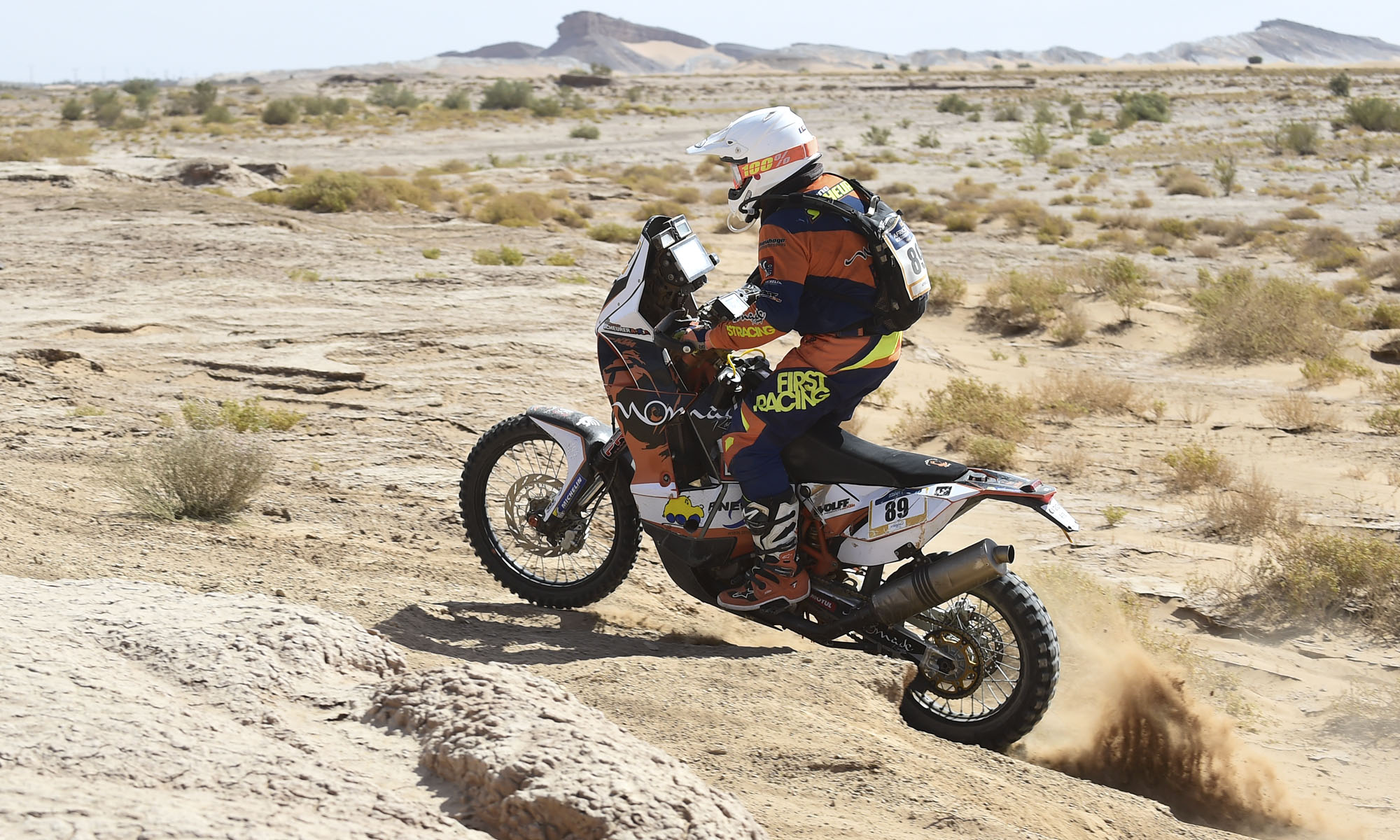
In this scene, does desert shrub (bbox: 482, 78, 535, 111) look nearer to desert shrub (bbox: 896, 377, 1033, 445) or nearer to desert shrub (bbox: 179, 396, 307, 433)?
desert shrub (bbox: 896, 377, 1033, 445)

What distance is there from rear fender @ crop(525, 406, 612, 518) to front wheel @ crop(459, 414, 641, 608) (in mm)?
63

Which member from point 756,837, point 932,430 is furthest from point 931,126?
point 756,837

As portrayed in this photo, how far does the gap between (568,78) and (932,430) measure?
286 feet

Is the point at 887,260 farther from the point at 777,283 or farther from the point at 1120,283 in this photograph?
the point at 1120,283

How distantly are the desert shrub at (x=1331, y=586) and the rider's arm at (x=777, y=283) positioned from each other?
3630 millimetres

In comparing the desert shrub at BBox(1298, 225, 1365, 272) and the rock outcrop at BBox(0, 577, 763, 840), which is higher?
the desert shrub at BBox(1298, 225, 1365, 272)

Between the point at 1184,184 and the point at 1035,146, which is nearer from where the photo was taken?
the point at 1184,184

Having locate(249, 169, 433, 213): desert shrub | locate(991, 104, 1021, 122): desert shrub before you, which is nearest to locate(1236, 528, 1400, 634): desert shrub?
locate(249, 169, 433, 213): desert shrub

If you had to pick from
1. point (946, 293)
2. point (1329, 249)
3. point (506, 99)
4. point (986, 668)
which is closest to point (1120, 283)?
point (946, 293)

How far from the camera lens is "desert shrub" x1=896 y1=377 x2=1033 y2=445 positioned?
983cm

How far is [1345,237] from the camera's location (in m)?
20.7

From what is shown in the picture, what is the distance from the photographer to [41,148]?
95.7 ft

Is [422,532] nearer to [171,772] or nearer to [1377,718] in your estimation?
[171,772]

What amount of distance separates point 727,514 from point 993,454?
4.51 m
